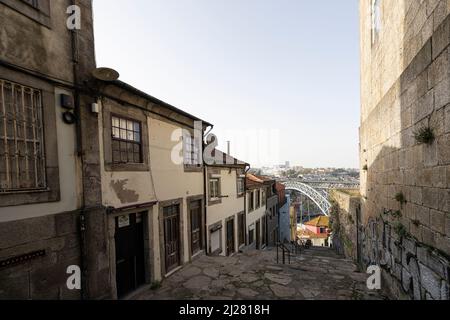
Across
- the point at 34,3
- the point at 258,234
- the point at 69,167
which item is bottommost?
the point at 258,234

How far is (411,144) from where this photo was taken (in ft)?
14.4

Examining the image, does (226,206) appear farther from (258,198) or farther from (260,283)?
(258,198)

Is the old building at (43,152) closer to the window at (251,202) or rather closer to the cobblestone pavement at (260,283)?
the cobblestone pavement at (260,283)

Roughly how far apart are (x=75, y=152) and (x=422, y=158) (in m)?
6.60

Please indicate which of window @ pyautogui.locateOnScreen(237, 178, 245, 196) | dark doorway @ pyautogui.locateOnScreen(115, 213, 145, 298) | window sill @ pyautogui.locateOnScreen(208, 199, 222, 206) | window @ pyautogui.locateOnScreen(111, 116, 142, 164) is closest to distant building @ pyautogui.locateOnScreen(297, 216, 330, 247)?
window @ pyautogui.locateOnScreen(237, 178, 245, 196)

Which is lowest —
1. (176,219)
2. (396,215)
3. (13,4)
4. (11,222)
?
(176,219)

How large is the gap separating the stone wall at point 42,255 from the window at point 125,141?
1987mm

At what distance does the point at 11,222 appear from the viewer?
405 cm

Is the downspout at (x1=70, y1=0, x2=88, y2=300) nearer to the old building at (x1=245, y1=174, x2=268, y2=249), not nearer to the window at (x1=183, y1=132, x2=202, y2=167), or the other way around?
the window at (x1=183, y1=132, x2=202, y2=167)

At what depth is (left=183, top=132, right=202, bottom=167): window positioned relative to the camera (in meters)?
9.77

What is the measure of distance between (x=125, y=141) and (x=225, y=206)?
26.7ft

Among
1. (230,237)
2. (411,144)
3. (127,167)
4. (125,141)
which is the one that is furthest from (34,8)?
(230,237)
